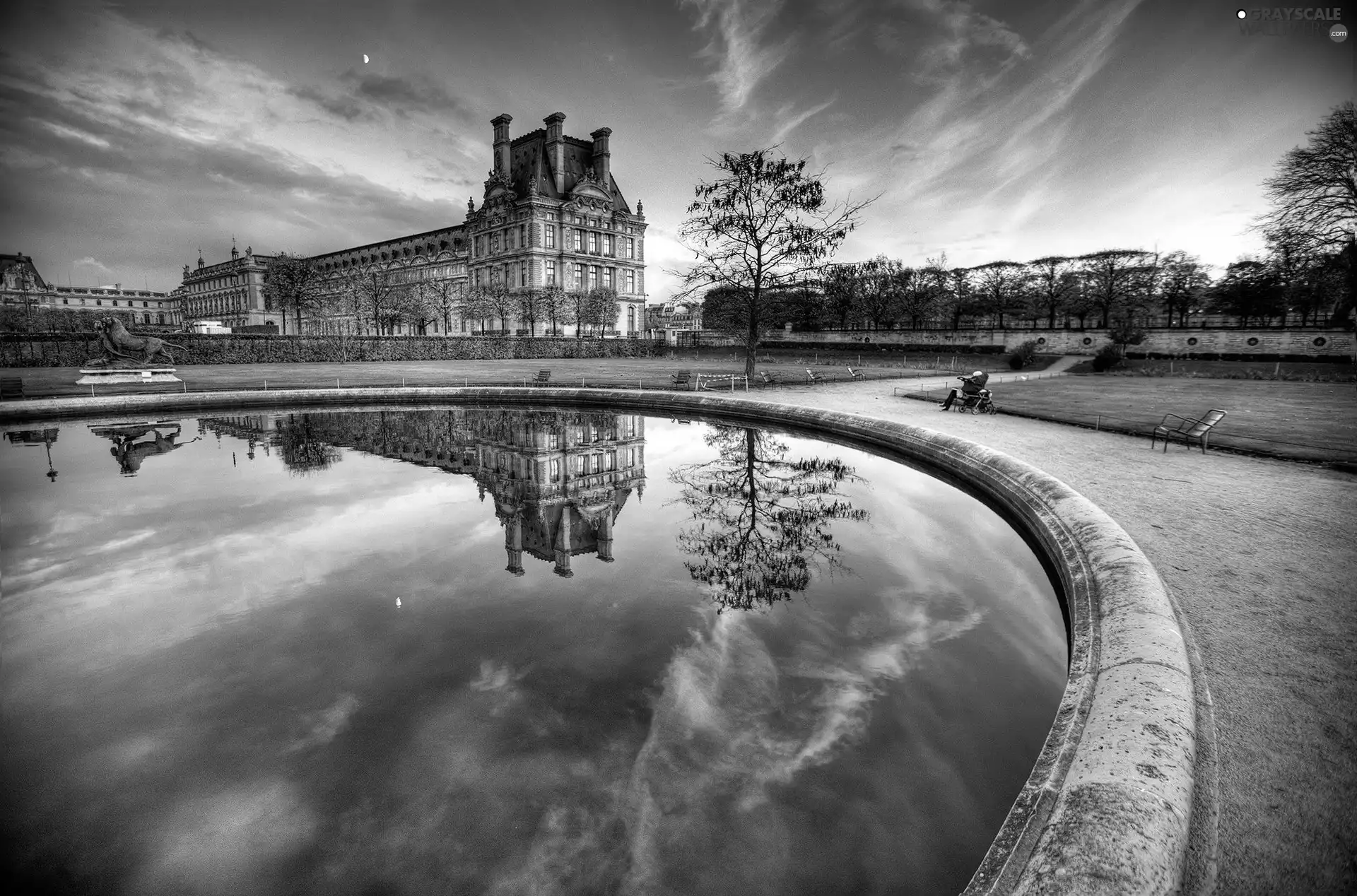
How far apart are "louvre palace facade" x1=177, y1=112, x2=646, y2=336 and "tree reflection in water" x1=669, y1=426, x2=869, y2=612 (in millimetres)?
53336

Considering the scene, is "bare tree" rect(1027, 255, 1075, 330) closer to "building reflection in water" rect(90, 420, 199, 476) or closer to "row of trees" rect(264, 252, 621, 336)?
"row of trees" rect(264, 252, 621, 336)

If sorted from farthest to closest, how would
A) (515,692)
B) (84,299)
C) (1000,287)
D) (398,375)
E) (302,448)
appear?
(84,299)
(1000,287)
(398,375)
(302,448)
(515,692)

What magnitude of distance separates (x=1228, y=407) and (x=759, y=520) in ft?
52.0

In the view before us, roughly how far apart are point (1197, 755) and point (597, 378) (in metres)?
25.8

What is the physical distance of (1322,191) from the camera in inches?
943

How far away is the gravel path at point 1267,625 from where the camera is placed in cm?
250

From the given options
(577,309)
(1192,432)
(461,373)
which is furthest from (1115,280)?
(461,373)

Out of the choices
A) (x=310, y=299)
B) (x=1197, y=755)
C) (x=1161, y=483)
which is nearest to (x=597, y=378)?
(x=1161, y=483)

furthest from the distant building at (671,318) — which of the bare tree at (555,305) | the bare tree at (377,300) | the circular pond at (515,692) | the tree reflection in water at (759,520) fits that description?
the circular pond at (515,692)

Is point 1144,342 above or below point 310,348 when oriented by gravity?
below

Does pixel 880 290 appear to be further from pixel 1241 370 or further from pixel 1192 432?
pixel 1192 432

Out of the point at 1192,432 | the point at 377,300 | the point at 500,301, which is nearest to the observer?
the point at 1192,432

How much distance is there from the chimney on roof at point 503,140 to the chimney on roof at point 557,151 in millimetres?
4788

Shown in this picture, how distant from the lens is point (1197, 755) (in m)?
2.95
